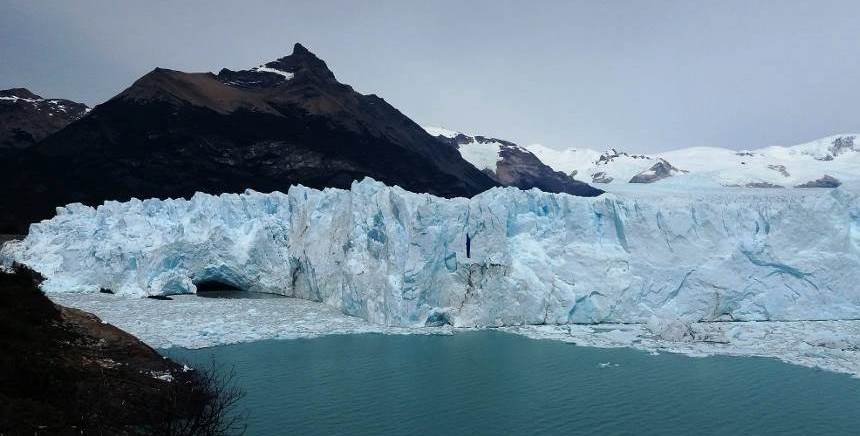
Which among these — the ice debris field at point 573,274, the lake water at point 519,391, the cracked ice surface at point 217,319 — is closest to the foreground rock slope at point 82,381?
the lake water at point 519,391

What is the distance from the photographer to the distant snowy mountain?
58.8m

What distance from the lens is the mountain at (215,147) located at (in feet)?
159

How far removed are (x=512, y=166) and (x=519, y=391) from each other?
74.9 m

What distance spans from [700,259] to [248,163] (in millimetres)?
43575

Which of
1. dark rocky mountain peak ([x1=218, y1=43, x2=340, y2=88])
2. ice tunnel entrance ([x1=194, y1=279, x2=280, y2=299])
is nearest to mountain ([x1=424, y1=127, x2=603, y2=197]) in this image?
dark rocky mountain peak ([x1=218, y1=43, x2=340, y2=88])

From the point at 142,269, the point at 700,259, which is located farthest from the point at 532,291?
the point at 142,269

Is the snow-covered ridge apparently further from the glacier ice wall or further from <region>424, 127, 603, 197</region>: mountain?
the glacier ice wall

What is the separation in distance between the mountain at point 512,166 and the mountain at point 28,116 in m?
43.9

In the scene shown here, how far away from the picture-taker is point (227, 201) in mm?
25688

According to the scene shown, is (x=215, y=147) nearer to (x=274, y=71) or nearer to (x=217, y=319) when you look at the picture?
(x=274, y=71)

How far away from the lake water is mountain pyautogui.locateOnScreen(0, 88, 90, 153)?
2350 inches

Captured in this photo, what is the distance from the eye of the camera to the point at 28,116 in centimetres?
6425

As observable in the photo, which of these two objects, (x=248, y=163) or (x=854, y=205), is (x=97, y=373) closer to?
(x=854, y=205)

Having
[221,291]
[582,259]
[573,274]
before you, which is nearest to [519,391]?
[573,274]
